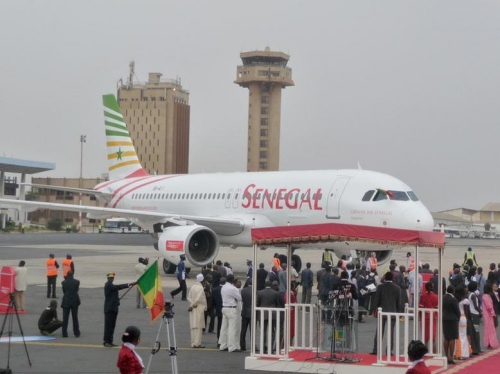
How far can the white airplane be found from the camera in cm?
2900

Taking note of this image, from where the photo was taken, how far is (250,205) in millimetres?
34188

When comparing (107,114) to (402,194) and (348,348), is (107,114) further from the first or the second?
(348,348)

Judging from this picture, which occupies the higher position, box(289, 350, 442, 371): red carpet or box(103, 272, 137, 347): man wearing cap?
box(103, 272, 137, 347): man wearing cap

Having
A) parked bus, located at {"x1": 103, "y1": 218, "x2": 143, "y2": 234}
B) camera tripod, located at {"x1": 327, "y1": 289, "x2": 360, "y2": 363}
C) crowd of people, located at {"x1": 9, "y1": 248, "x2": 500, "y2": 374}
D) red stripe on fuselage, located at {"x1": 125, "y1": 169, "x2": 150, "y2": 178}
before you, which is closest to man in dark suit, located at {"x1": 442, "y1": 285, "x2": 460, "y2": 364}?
crowd of people, located at {"x1": 9, "y1": 248, "x2": 500, "y2": 374}

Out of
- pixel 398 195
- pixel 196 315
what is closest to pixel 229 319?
pixel 196 315

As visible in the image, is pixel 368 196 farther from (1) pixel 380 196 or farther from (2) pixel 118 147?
(2) pixel 118 147

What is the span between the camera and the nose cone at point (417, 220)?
91.7 feet

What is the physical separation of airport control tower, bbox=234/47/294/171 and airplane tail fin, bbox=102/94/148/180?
106 metres

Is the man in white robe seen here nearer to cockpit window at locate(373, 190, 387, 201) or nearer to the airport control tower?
cockpit window at locate(373, 190, 387, 201)

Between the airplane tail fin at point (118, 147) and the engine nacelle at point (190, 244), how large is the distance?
13.4m

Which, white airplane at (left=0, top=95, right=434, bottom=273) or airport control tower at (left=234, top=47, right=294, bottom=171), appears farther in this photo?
airport control tower at (left=234, top=47, right=294, bottom=171)

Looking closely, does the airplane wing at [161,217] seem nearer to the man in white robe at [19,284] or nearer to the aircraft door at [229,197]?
the aircraft door at [229,197]

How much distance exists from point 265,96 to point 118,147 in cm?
11101

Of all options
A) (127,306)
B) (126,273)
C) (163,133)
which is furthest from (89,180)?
(127,306)
